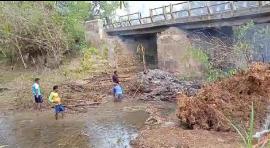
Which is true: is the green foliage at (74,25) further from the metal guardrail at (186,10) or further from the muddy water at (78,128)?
the muddy water at (78,128)

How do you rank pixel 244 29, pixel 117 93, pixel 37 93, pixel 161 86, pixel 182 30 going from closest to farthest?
pixel 37 93, pixel 244 29, pixel 117 93, pixel 161 86, pixel 182 30

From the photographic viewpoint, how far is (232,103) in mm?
14500

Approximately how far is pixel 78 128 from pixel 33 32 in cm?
1615

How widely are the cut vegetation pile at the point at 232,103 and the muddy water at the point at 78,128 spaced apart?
2.18 m

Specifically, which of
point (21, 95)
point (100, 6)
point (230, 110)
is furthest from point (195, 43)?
point (100, 6)

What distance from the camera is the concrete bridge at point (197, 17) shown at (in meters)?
21.2

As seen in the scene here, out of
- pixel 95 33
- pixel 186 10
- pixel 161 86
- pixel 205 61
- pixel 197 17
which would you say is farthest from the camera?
pixel 95 33

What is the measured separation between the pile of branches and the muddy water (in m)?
11.3

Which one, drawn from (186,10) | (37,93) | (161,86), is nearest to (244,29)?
(161,86)

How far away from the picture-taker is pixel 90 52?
103 ft

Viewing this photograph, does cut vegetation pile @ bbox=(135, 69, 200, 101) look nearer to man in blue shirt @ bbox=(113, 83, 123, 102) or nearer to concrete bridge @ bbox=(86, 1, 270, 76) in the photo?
man in blue shirt @ bbox=(113, 83, 123, 102)

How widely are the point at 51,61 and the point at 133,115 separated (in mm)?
14948

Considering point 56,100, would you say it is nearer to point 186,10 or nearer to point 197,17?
point 186,10

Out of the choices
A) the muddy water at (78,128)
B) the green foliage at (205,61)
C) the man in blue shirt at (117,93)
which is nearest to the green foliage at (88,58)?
the green foliage at (205,61)
